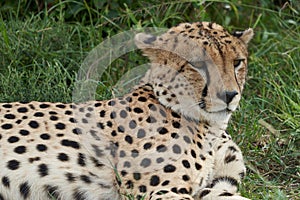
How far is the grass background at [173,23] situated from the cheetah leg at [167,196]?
21.5 inches

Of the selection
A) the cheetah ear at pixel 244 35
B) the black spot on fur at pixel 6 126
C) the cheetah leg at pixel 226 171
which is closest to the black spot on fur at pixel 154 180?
the cheetah leg at pixel 226 171

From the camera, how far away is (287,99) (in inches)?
209

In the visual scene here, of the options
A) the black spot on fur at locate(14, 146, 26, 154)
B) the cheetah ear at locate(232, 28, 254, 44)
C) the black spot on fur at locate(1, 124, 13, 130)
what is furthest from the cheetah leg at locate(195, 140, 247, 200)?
the black spot on fur at locate(1, 124, 13, 130)

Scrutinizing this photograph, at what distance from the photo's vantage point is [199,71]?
4.05 meters

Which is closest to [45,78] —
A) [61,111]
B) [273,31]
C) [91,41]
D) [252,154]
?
[91,41]

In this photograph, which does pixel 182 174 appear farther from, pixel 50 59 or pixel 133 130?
pixel 50 59

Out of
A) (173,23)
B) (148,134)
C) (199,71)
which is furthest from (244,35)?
(173,23)

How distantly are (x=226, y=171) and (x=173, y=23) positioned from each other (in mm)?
1951

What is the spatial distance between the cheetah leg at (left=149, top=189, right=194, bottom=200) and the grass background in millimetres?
545

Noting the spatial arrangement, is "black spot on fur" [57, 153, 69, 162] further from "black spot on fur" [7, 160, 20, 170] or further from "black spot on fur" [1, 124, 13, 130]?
"black spot on fur" [1, 124, 13, 130]

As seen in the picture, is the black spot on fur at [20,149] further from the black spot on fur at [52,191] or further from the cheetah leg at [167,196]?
the cheetah leg at [167,196]

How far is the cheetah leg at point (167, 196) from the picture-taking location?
3.77 m

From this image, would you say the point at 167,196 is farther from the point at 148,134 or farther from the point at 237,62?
the point at 237,62

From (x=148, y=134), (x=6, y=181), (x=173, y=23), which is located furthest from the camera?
(x=173, y=23)
